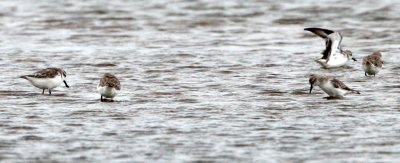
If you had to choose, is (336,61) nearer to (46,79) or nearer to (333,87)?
(333,87)

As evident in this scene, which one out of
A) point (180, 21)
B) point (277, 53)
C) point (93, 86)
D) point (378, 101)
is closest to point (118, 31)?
point (180, 21)

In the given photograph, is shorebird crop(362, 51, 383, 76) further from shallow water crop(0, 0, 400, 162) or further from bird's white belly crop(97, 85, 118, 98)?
bird's white belly crop(97, 85, 118, 98)

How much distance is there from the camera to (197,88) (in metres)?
20.3

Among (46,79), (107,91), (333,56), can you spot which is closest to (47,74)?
(46,79)

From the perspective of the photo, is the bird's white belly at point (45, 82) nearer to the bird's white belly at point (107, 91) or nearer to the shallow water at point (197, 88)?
the shallow water at point (197, 88)

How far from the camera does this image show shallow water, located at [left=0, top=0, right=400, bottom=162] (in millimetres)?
14234

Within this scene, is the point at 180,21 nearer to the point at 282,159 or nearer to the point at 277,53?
the point at 277,53

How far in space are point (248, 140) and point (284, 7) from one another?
77.9 ft

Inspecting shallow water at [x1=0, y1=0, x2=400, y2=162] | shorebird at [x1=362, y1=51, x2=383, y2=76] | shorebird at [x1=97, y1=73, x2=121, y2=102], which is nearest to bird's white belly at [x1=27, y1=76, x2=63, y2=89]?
shallow water at [x1=0, y1=0, x2=400, y2=162]

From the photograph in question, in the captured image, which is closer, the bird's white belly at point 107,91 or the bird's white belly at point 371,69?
the bird's white belly at point 107,91

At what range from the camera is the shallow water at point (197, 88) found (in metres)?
14.2

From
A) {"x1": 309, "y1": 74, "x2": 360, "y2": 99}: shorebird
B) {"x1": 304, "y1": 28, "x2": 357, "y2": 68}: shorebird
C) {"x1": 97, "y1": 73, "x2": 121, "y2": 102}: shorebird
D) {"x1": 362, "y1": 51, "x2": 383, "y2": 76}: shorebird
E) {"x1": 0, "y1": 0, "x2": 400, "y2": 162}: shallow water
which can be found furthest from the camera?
{"x1": 304, "y1": 28, "x2": 357, "y2": 68}: shorebird

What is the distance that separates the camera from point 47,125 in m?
15.9

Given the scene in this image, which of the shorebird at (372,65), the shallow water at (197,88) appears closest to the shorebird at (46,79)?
the shallow water at (197,88)
